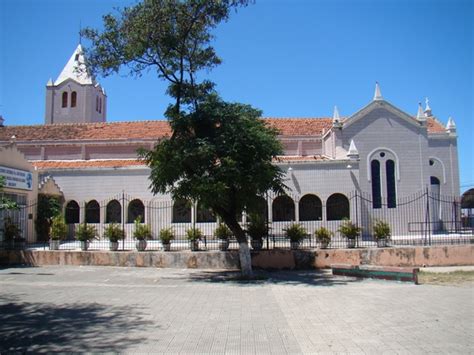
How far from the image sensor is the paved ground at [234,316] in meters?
6.84

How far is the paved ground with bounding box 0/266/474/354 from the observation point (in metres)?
6.84

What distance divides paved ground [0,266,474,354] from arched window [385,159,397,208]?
46.6 ft

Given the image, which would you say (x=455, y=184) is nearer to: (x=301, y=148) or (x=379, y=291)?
(x=301, y=148)

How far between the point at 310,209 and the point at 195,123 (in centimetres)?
1251

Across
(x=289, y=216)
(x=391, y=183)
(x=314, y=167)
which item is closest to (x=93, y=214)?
(x=289, y=216)

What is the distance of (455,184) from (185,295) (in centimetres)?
2424

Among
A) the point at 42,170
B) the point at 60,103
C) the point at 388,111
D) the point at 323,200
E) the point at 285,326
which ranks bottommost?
the point at 285,326

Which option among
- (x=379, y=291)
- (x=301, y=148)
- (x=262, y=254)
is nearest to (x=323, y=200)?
(x=301, y=148)

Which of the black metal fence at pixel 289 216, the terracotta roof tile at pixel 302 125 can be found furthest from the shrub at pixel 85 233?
the terracotta roof tile at pixel 302 125

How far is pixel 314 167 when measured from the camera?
1009 inches

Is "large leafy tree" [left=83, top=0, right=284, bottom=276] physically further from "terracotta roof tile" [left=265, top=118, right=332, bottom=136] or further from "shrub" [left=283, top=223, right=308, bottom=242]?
"terracotta roof tile" [left=265, top=118, right=332, bottom=136]

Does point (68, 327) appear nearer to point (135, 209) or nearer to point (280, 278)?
point (280, 278)

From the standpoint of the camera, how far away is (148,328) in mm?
7867

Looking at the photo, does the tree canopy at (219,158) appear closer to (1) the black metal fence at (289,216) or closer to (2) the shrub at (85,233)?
(2) the shrub at (85,233)
